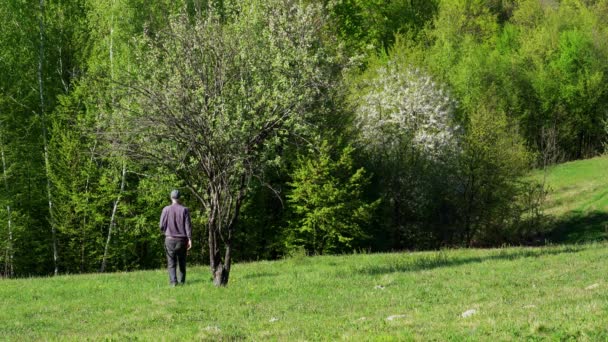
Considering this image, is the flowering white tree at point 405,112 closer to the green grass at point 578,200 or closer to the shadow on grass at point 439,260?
the green grass at point 578,200

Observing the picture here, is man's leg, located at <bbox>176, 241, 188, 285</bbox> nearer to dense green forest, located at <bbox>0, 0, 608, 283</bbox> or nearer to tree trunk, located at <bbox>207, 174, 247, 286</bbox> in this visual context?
tree trunk, located at <bbox>207, 174, 247, 286</bbox>

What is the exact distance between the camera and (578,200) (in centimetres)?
5088

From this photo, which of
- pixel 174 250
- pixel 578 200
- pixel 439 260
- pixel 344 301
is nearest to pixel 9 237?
pixel 174 250

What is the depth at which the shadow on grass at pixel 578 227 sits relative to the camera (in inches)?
1727

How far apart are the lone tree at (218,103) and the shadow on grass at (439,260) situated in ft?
16.1

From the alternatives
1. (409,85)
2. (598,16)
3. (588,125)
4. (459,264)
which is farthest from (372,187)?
(598,16)

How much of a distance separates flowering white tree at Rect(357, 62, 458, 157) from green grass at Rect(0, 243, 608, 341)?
21073 millimetres

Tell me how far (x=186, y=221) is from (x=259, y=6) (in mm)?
12467

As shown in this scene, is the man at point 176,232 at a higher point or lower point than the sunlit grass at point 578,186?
lower

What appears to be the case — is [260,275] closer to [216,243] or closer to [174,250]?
[216,243]

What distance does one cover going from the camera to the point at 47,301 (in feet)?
48.6

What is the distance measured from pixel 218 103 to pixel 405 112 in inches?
1177

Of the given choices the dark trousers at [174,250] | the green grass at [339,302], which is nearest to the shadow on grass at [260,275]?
the green grass at [339,302]

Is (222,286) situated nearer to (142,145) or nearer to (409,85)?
(142,145)
